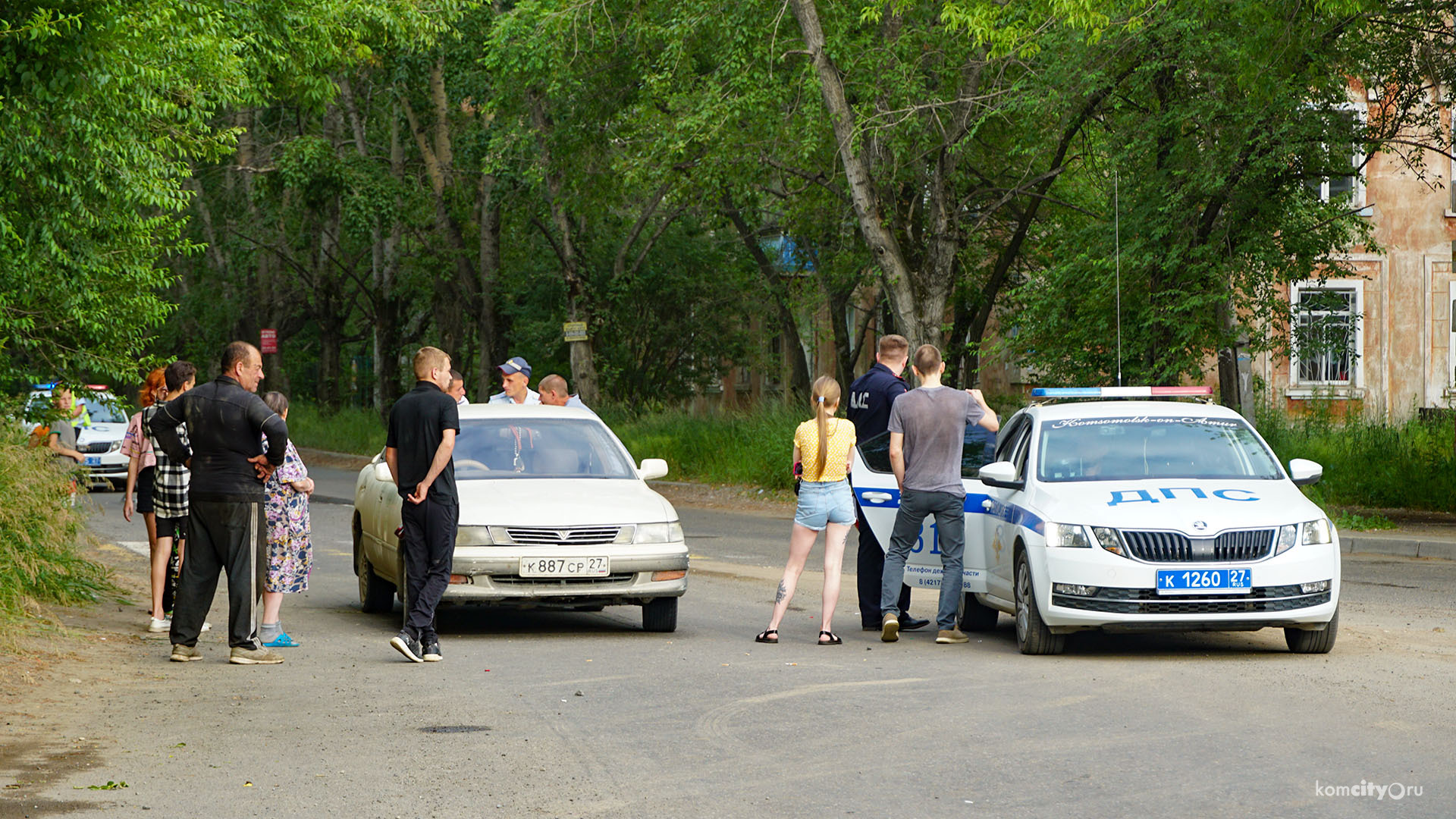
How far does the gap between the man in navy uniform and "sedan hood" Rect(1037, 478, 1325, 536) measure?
1650 millimetres

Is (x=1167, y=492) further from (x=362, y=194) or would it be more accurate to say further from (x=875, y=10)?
(x=362, y=194)

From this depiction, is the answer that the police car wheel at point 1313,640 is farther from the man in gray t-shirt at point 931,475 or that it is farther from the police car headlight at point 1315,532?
the man in gray t-shirt at point 931,475

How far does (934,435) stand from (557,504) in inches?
96.2

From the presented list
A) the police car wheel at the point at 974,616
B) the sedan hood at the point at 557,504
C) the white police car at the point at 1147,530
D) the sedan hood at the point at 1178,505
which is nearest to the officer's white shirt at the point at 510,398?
the sedan hood at the point at 557,504

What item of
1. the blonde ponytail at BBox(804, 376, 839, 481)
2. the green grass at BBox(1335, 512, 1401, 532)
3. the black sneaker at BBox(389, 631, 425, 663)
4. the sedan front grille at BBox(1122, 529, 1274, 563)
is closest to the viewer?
the sedan front grille at BBox(1122, 529, 1274, 563)

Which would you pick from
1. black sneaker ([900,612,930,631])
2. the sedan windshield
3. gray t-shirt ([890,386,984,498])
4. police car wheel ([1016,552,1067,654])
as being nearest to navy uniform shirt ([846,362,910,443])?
gray t-shirt ([890,386,984,498])

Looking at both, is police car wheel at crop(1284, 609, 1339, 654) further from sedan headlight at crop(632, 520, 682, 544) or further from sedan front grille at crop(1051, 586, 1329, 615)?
sedan headlight at crop(632, 520, 682, 544)

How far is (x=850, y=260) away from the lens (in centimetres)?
3206

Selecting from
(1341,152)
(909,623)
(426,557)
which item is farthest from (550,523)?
(1341,152)

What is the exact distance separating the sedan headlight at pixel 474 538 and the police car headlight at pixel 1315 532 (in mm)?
4806

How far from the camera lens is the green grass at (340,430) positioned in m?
39.5

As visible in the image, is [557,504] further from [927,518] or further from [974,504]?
[974,504]

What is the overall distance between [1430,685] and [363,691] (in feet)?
17.7

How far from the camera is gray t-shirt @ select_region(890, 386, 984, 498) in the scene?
10.3 m
